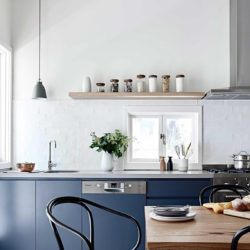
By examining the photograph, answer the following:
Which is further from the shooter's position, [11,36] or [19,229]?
[11,36]

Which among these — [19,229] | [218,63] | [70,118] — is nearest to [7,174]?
[19,229]

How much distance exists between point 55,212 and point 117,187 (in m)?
0.64

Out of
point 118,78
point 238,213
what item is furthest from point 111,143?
point 238,213

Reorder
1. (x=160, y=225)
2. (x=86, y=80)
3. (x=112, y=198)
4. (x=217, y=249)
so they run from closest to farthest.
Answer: (x=217, y=249), (x=160, y=225), (x=112, y=198), (x=86, y=80)

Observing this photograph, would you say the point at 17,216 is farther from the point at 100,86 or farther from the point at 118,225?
the point at 100,86

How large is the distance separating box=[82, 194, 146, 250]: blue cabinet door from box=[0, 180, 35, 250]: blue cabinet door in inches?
20.8

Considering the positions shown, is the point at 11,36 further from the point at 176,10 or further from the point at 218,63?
the point at 218,63

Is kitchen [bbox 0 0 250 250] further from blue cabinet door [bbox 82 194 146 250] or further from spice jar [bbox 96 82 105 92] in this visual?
blue cabinet door [bbox 82 194 146 250]

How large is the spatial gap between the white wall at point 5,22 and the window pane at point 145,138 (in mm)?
1661

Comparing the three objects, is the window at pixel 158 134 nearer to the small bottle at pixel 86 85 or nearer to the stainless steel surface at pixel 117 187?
the small bottle at pixel 86 85

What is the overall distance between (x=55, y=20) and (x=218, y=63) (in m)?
1.92

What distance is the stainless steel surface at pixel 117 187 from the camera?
11.8ft

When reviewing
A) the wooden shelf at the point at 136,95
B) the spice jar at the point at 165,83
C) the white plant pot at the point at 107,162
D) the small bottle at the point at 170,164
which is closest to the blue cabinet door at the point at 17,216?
the white plant pot at the point at 107,162

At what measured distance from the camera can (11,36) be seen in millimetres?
4352
